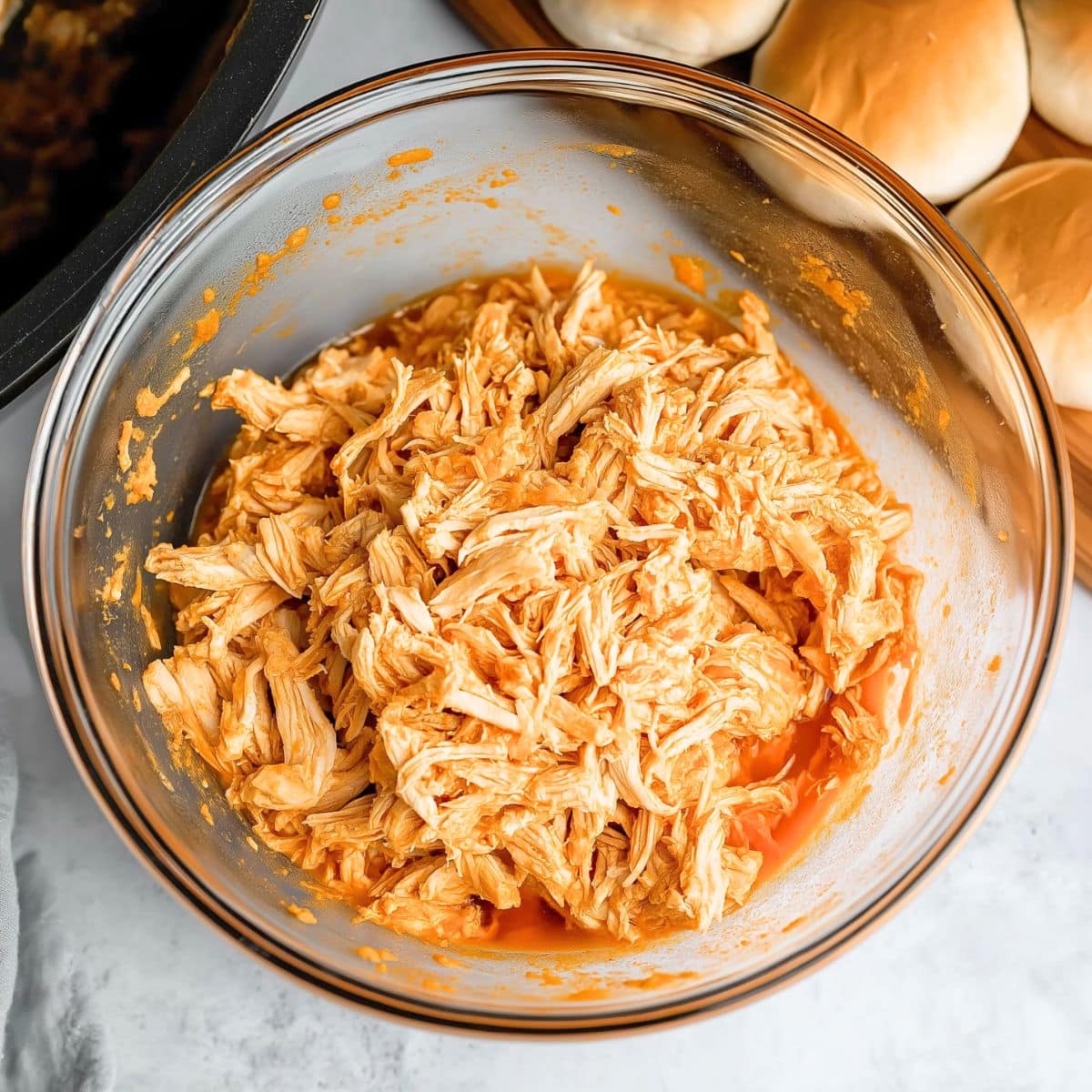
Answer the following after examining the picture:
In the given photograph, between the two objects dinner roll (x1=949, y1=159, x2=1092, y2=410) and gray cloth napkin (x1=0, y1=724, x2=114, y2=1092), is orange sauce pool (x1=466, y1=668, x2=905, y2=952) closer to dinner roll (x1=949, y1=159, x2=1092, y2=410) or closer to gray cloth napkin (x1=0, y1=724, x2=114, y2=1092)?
dinner roll (x1=949, y1=159, x2=1092, y2=410)

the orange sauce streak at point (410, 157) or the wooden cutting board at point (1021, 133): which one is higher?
the wooden cutting board at point (1021, 133)

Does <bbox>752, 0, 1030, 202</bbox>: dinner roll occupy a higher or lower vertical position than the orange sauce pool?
higher

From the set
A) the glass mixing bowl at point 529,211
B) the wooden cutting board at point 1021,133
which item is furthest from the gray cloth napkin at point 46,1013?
the wooden cutting board at point 1021,133

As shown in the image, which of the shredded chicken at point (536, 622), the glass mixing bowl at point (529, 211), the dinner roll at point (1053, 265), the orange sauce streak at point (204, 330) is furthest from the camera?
the dinner roll at point (1053, 265)

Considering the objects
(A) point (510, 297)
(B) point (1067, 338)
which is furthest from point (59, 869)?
(B) point (1067, 338)

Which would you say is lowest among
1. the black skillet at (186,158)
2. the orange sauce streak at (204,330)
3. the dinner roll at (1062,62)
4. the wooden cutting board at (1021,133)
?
the orange sauce streak at (204,330)

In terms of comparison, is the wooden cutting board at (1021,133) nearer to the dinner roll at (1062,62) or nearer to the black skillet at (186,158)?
the dinner roll at (1062,62)

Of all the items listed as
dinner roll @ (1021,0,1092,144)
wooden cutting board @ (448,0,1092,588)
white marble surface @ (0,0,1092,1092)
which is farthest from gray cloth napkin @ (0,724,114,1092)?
dinner roll @ (1021,0,1092,144)
